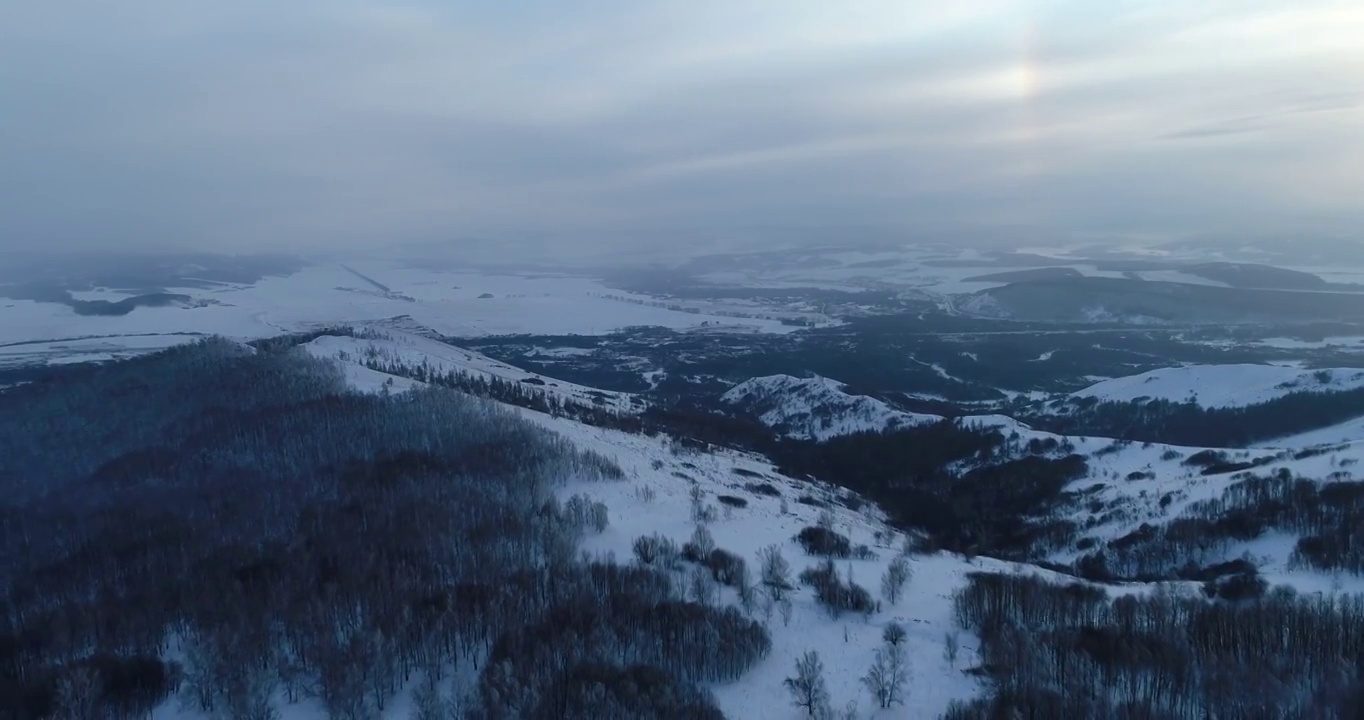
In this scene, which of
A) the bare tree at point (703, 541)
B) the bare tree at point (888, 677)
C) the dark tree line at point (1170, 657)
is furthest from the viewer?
the bare tree at point (703, 541)

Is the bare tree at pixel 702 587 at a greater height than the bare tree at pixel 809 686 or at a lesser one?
greater

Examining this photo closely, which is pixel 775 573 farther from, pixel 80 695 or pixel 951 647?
pixel 80 695

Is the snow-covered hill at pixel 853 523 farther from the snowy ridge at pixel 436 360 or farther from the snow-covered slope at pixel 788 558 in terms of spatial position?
the snowy ridge at pixel 436 360

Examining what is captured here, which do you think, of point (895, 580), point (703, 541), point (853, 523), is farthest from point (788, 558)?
point (853, 523)

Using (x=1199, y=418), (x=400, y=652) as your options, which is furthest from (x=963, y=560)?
(x=1199, y=418)

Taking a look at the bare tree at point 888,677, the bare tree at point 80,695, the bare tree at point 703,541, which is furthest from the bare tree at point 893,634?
the bare tree at point 80,695
